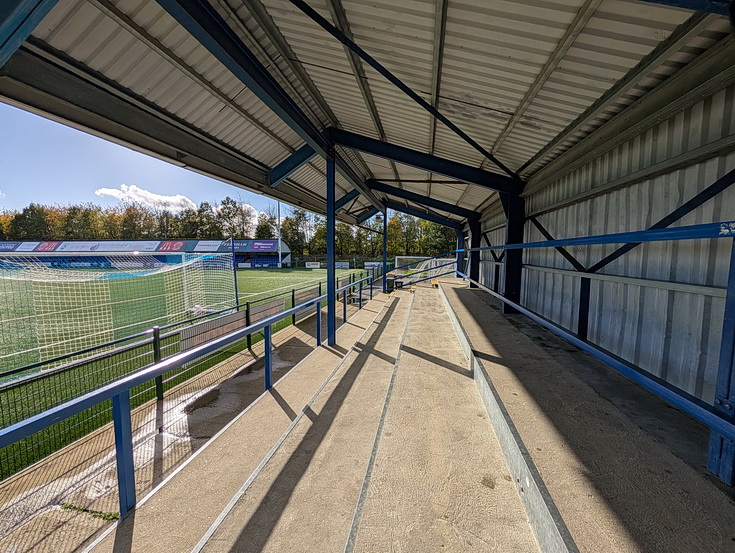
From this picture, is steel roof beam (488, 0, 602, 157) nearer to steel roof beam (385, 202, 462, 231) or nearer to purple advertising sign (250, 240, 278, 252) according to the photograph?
steel roof beam (385, 202, 462, 231)

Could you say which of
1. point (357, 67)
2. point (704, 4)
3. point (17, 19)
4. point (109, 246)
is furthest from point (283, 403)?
point (109, 246)

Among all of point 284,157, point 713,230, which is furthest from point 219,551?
point 284,157

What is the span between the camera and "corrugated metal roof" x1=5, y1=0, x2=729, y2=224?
76.6 inches

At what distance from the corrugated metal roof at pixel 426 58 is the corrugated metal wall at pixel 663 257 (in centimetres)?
43

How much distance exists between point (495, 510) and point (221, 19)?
3840mm

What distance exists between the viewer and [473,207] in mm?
9883

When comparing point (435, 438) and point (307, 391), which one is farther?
point (307, 391)

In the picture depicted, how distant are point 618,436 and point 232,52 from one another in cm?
399

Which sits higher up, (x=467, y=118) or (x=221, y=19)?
(x=221, y=19)

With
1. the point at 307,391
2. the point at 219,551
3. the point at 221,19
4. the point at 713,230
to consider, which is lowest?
the point at 307,391

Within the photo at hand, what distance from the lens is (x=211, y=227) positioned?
4950cm

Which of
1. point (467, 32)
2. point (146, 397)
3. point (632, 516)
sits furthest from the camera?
point (146, 397)

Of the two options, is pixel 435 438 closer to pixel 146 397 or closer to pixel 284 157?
pixel 146 397

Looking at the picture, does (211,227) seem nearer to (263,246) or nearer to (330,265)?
(263,246)
